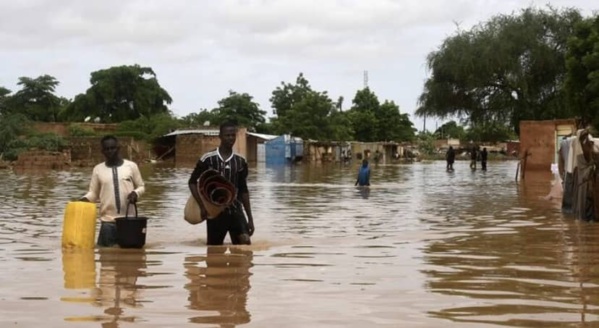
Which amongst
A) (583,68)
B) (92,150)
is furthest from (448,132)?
(583,68)

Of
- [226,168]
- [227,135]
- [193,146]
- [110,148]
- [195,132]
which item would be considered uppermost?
[195,132]

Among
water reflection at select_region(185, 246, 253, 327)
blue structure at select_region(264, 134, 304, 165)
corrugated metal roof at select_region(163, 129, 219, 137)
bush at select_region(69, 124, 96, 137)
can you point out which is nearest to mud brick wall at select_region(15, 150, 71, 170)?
bush at select_region(69, 124, 96, 137)

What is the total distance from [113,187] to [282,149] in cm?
5396

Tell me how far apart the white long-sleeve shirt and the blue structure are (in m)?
52.2

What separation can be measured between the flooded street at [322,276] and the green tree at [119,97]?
73036 millimetres

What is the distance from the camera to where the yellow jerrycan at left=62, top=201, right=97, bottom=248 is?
866 cm

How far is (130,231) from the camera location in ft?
28.2

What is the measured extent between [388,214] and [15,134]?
43.1 m

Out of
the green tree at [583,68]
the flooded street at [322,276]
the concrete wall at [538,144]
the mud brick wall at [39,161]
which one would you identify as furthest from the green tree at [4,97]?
the flooded street at [322,276]

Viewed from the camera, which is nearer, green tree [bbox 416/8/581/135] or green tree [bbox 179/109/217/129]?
green tree [bbox 416/8/581/135]

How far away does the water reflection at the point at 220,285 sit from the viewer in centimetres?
543

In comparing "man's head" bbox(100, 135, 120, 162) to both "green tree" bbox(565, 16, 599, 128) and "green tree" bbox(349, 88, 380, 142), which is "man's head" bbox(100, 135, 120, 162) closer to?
"green tree" bbox(565, 16, 599, 128)

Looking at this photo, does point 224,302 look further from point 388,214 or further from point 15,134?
point 15,134

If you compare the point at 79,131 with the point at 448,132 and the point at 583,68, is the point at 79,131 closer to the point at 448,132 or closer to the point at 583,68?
the point at 583,68
